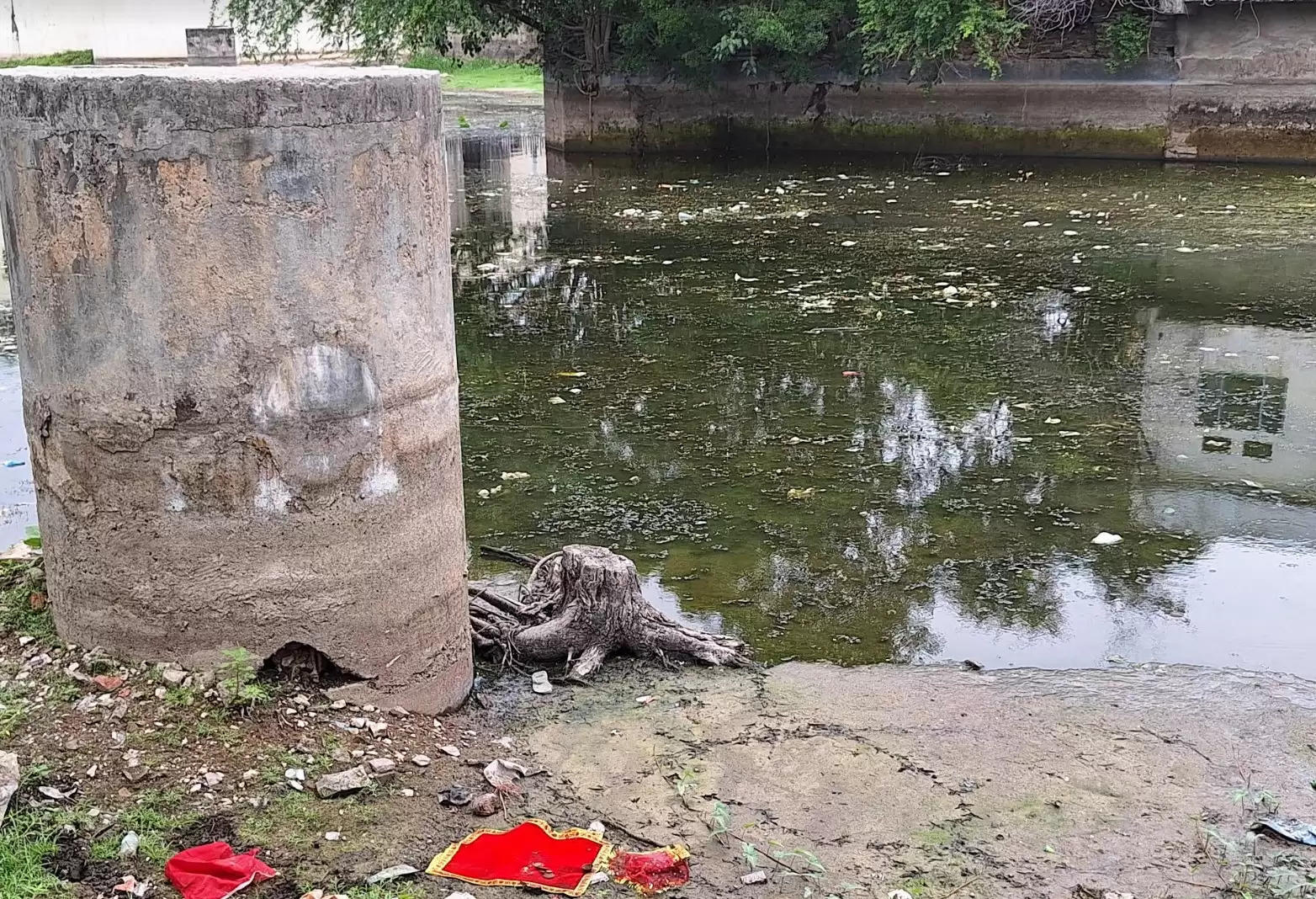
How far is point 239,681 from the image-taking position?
3176mm

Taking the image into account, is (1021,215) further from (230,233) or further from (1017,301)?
(230,233)

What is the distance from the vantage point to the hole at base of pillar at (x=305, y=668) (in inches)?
129

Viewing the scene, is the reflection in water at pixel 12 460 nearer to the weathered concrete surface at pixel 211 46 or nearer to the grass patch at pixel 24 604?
the grass patch at pixel 24 604

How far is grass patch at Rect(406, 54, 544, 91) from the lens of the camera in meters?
28.8

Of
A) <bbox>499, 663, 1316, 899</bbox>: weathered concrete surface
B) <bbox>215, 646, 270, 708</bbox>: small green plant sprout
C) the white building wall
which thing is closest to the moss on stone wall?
the white building wall

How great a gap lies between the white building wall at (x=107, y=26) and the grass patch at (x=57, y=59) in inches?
14.5

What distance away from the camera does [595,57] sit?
748 inches

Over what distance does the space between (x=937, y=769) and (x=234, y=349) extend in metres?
2.02

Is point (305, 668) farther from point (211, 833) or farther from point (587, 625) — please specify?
point (587, 625)

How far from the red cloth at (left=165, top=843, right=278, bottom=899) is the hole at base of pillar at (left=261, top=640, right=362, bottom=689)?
2.20 ft

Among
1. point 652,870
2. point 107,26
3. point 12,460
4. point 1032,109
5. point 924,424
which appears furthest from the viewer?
point 107,26

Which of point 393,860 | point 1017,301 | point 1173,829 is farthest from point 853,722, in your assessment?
point 1017,301

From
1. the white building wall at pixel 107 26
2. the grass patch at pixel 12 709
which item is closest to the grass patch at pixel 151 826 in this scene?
the grass patch at pixel 12 709

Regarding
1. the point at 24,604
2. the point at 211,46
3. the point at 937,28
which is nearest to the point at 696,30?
the point at 937,28
